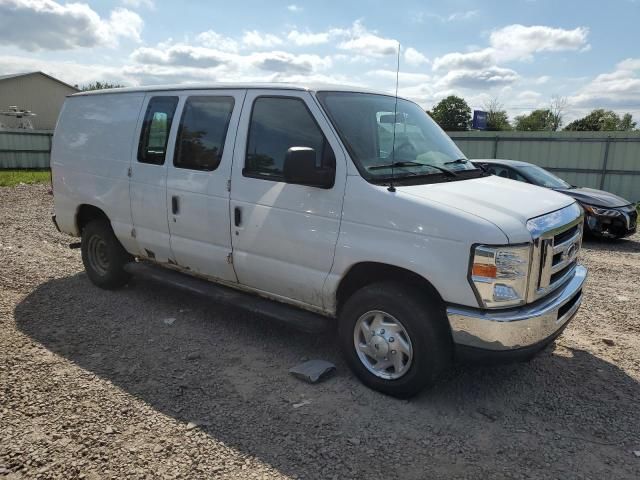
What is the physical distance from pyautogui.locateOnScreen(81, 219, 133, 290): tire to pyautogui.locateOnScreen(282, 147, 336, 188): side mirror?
2.89m

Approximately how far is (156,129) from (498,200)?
132 inches

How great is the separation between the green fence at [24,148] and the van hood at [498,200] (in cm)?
2556

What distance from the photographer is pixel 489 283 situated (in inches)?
125

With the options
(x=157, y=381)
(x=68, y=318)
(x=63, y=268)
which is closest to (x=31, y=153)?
(x=63, y=268)

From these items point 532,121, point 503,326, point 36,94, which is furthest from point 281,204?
point 532,121

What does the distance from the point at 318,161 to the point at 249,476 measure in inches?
86.7

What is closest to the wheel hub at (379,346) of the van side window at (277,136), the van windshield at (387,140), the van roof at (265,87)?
the van windshield at (387,140)

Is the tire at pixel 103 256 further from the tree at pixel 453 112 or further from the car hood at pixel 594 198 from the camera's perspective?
the tree at pixel 453 112

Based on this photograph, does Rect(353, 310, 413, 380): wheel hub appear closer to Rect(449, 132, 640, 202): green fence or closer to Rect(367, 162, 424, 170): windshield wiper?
Rect(367, 162, 424, 170): windshield wiper

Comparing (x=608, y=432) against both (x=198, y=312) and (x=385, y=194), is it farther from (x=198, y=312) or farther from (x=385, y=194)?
(x=198, y=312)

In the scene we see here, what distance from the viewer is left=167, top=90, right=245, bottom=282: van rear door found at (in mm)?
4441

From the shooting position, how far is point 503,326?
126 inches

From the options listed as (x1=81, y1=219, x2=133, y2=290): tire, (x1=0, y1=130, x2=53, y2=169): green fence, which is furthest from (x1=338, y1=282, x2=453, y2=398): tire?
(x1=0, y1=130, x2=53, y2=169): green fence

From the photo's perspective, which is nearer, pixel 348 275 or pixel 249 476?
pixel 249 476
